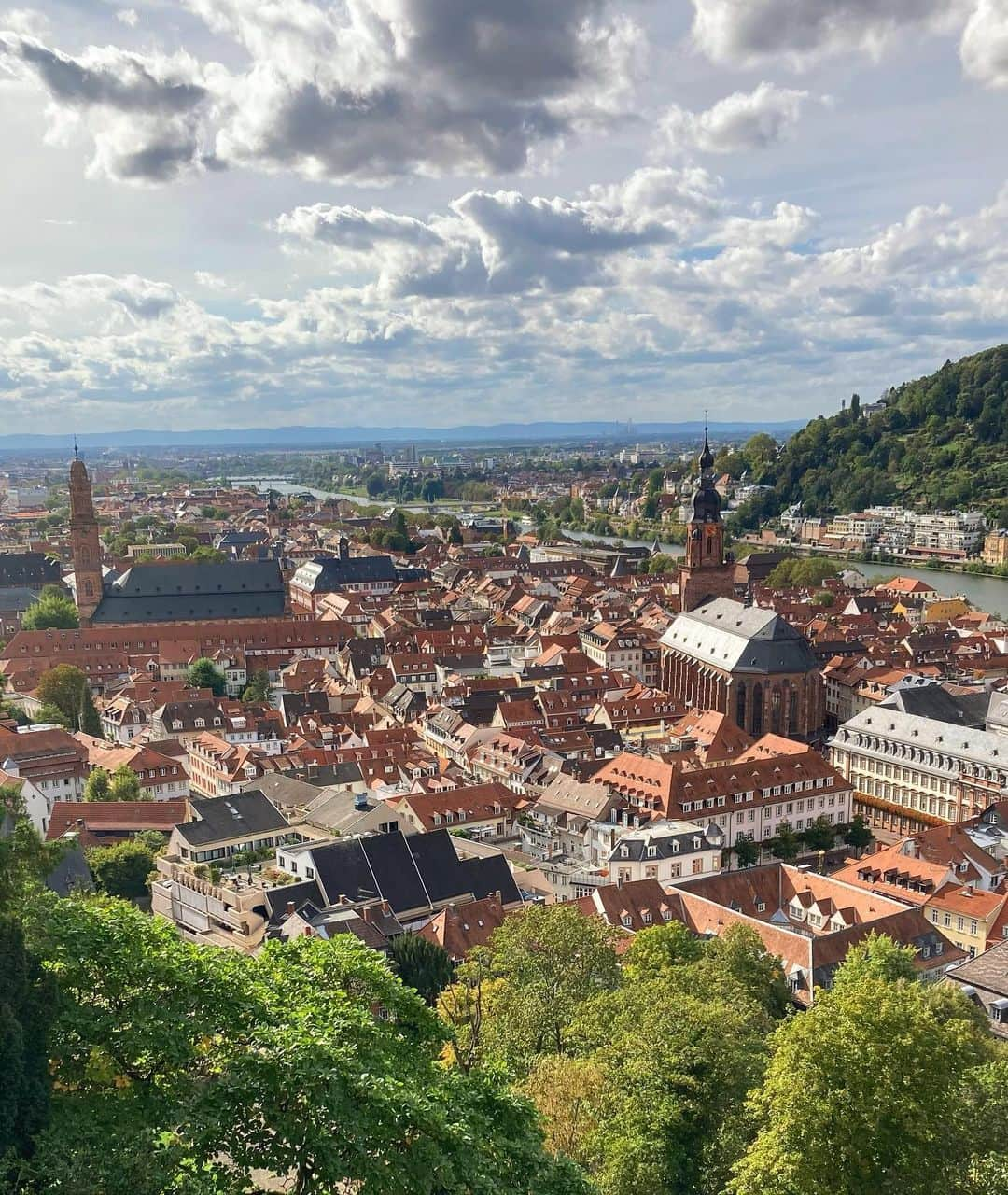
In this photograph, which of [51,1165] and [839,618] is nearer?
[51,1165]

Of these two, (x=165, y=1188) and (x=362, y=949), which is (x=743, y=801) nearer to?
(x=362, y=949)

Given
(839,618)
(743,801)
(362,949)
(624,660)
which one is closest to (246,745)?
(743,801)

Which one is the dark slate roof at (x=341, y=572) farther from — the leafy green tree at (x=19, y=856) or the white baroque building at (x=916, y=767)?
the leafy green tree at (x=19, y=856)

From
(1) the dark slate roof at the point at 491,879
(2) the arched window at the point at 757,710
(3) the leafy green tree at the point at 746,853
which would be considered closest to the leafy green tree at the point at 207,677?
(2) the arched window at the point at 757,710

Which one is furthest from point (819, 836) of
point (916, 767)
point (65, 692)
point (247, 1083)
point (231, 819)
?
point (65, 692)

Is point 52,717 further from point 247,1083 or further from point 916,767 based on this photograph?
point 247,1083

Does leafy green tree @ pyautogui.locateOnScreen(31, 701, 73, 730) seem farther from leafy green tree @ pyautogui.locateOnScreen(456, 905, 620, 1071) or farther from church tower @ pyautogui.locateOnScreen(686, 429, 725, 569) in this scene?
leafy green tree @ pyautogui.locateOnScreen(456, 905, 620, 1071)

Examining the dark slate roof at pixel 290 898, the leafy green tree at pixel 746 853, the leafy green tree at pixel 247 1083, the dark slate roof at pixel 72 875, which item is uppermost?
the leafy green tree at pixel 247 1083
